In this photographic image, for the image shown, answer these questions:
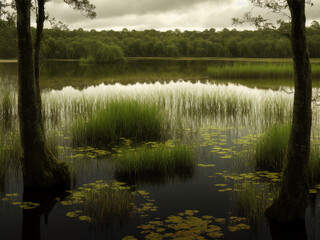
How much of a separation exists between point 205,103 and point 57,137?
6.44 m

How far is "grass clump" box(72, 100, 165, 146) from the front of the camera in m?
9.36

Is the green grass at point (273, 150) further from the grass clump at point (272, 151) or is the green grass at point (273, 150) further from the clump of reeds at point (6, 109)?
the clump of reeds at point (6, 109)

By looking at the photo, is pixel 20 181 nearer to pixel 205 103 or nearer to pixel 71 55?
pixel 205 103

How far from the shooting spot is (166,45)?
3076 inches

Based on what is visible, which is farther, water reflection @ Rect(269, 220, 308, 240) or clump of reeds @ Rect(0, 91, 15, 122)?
clump of reeds @ Rect(0, 91, 15, 122)

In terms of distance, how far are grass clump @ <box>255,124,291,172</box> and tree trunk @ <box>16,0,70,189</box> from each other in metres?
4.09

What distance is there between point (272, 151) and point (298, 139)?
2.79 metres

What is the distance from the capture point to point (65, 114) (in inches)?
494

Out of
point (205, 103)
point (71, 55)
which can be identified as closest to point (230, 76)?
point (205, 103)

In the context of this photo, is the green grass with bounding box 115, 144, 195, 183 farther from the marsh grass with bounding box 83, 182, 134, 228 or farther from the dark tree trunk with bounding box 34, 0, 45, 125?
the dark tree trunk with bounding box 34, 0, 45, 125

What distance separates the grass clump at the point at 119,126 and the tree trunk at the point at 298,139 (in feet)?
16.2

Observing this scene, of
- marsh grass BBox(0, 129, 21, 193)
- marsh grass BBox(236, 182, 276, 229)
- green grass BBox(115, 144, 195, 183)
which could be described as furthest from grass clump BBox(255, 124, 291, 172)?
marsh grass BBox(0, 129, 21, 193)

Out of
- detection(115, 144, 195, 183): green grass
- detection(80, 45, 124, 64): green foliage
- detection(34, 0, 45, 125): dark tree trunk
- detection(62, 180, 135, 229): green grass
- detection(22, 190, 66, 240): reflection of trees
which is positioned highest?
detection(80, 45, 124, 64): green foliage

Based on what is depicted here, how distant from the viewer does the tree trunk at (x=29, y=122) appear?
602cm
